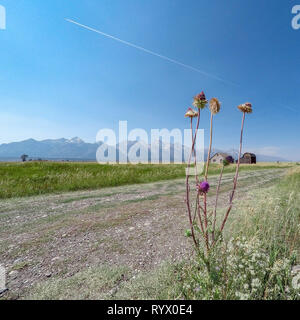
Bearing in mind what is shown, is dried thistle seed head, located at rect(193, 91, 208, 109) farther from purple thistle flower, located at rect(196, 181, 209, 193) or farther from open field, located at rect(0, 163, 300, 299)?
open field, located at rect(0, 163, 300, 299)

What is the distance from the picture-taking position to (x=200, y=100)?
6.07 ft

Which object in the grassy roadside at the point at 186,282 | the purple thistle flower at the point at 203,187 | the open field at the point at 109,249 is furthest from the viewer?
the open field at the point at 109,249

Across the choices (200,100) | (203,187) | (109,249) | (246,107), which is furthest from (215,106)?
(109,249)

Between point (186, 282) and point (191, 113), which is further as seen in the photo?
point (186, 282)

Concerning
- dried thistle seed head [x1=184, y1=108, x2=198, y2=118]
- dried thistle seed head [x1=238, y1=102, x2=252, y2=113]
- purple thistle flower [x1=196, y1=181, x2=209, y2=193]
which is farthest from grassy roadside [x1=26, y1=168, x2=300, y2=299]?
dried thistle seed head [x1=184, y1=108, x2=198, y2=118]

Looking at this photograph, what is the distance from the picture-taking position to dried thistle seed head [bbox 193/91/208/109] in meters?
Answer: 1.84

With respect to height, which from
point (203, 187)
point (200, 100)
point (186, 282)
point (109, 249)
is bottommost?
point (109, 249)

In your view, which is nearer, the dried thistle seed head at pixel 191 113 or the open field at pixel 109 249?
the dried thistle seed head at pixel 191 113

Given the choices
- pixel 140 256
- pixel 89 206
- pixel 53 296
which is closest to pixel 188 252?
pixel 140 256

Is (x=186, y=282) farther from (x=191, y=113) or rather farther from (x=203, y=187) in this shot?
(x=191, y=113)

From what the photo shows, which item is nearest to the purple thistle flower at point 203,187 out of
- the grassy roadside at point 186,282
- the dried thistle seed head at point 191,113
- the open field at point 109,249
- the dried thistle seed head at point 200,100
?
the dried thistle seed head at point 191,113

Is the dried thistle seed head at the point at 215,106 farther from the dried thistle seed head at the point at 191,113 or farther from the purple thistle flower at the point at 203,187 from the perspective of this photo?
the purple thistle flower at the point at 203,187

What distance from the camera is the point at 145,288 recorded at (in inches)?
85.8

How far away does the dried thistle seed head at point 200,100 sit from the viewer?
1.84m
